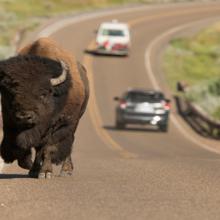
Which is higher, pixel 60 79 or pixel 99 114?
pixel 60 79

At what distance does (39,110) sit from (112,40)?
47567 millimetres

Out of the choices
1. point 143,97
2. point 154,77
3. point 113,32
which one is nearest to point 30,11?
point 113,32

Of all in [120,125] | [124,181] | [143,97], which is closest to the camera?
[124,181]

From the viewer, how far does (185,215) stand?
33.6 feet

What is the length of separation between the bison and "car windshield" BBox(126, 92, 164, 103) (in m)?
21.5

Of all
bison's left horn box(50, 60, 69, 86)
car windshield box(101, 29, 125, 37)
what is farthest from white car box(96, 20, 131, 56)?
bison's left horn box(50, 60, 69, 86)

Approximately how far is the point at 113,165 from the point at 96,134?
1645 centimetres

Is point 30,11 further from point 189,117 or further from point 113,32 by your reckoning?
point 189,117

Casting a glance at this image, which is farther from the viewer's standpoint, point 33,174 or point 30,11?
point 30,11

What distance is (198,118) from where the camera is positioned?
41.4 metres

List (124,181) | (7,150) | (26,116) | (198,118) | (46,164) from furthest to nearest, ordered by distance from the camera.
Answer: (198,118)
(7,150)
(46,164)
(124,181)
(26,116)

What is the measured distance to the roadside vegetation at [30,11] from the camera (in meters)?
67.6

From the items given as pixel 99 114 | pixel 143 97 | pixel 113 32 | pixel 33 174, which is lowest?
pixel 99 114

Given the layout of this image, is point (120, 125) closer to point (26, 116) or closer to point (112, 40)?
point (26, 116)
